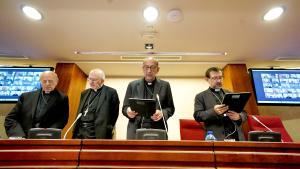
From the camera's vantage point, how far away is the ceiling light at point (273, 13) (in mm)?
2525

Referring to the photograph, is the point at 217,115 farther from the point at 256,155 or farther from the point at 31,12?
the point at 31,12

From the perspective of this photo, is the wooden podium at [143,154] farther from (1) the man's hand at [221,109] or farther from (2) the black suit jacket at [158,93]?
(2) the black suit jacket at [158,93]

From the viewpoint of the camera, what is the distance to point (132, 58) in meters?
3.72

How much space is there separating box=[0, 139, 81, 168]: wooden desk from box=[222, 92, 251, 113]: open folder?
1180 millimetres

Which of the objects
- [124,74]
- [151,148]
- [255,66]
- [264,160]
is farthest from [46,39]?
[255,66]

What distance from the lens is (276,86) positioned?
11.6 feet

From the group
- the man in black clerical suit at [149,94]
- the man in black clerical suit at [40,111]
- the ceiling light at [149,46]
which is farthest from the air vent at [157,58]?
the man in black clerical suit at [40,111]

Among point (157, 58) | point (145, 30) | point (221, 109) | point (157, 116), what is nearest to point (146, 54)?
point (157, 58)

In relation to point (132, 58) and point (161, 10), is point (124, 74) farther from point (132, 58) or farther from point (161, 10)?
point (161, 10)

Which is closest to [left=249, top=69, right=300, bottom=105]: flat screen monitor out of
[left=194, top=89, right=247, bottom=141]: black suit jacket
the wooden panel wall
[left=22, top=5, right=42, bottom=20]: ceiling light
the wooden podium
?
[left=194, top=89, right=247, bottom=141]: black suit jacket

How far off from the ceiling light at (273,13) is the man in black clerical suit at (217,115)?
3.34 ft

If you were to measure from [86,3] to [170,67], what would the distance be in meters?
2.00

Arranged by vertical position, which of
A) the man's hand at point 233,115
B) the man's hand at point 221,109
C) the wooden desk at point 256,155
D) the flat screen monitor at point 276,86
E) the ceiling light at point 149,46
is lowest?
the wooden desk at point 256,155

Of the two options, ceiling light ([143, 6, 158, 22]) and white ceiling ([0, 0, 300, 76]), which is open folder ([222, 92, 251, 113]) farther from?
ceiling light ([143, 6, 158, 22])
